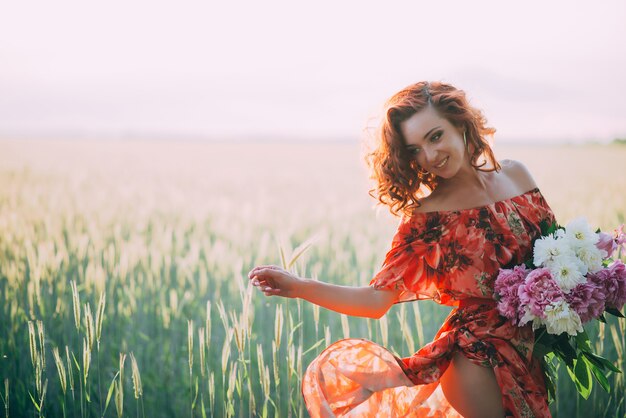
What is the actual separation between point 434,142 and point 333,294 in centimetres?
46

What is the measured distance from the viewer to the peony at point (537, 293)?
55.7 inches

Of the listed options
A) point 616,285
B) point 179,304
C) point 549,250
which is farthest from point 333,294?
point 179,304

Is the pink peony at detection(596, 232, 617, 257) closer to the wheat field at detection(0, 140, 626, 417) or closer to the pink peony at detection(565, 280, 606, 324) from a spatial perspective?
the pink peony at detection(565, 280, 606, 324)

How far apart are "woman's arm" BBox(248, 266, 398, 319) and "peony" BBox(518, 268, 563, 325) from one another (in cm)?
32

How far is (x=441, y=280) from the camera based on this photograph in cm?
159

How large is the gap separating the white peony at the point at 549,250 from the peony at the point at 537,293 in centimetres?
3

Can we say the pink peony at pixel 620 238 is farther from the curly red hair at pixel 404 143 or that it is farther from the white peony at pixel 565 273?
the curly red hair at pixel 404 143

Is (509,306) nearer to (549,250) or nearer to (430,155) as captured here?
(549,250)

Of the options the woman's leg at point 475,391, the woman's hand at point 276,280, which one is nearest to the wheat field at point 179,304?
the woman's hand at point 276,280

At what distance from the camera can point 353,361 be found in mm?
1529

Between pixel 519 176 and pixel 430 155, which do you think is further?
pixel 519 176

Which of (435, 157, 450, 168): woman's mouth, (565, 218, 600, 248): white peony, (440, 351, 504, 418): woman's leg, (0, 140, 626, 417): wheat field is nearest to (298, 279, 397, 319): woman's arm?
(0, 140, 626, 417): wheat field

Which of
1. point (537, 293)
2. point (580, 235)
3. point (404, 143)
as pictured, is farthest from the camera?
point (404, 143)

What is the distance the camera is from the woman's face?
1.60 metres
